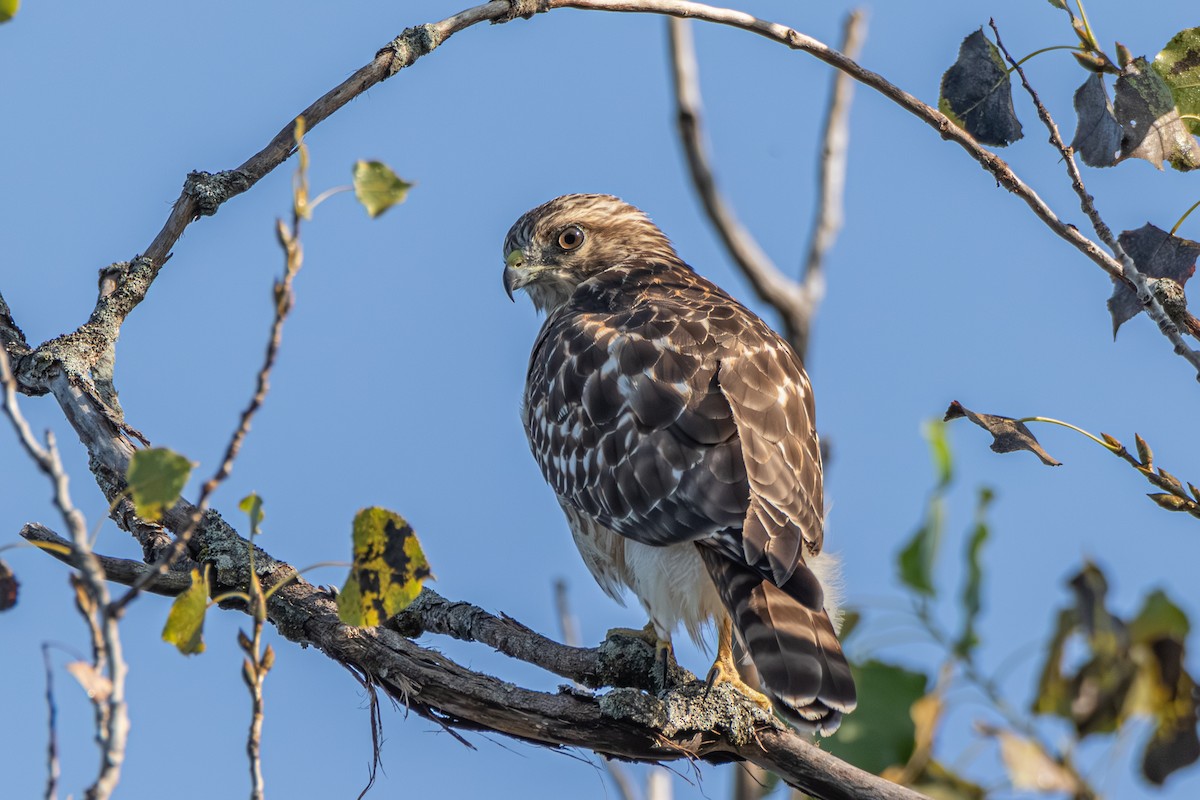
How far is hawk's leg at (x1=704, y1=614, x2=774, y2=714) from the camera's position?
435cm

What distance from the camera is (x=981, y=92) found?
3537 millimetres

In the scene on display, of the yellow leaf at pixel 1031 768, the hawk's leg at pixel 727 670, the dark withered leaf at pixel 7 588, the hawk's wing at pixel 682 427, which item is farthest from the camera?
the hawk's wing at pixel 682 427

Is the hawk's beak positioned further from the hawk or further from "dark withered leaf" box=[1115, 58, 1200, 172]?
"dark withered leaf" box=[1115, 58, 1200, 172]

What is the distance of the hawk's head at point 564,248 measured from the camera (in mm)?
6750

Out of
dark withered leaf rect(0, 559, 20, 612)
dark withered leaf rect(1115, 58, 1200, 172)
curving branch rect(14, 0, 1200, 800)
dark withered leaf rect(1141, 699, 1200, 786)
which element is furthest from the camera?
curving branch rect(14, 0, 1200, 800)

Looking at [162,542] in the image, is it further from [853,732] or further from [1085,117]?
[1085,117]

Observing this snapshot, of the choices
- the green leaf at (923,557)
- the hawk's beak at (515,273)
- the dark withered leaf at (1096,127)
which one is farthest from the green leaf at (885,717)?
the hawk's beak at (515,273)

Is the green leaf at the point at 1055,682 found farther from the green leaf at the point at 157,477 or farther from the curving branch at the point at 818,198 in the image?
the curving branch at the point at 818,198

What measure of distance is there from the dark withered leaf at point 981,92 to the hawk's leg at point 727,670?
190 centimetres

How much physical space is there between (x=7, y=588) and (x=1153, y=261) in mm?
2896

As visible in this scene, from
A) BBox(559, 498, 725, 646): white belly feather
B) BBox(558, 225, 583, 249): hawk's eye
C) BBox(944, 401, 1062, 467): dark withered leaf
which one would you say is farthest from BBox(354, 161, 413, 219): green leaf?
BBox(558, 225, 583, 249): hawk's eye

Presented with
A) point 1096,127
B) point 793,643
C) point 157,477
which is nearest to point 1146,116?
point 1096,127

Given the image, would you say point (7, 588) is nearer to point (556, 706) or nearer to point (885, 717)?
point (885, 717)

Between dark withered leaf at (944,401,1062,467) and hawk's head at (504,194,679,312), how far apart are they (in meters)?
3.48
